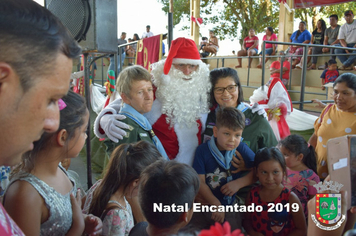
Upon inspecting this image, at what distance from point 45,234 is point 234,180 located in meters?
1.35

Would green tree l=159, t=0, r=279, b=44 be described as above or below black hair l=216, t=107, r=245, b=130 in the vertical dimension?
above

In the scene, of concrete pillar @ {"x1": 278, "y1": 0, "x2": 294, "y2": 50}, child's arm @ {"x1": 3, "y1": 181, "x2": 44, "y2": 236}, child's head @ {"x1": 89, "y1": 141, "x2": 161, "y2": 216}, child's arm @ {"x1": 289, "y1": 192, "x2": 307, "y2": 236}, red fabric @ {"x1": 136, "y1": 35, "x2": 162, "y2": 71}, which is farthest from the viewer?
concrete pillar @ {"x1": 278, "y1": 0, "x2": 294, "y2": 50}

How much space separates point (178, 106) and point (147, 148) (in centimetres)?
93

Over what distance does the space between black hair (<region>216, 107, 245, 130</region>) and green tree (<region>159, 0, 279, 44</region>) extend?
13948mm

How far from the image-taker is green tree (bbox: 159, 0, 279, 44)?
48.5ft

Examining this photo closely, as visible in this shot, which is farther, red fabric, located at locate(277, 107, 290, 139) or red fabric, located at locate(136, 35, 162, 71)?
red fabric, located at locate(136, 35, 162, 71)

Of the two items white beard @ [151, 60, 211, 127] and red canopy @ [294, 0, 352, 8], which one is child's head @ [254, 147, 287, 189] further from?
red canopy @ [294, 0, 352, 8]

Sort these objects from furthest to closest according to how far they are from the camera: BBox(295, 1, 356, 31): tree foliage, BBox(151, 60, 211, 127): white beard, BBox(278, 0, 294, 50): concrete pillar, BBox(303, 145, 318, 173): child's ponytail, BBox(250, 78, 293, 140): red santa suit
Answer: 1. BBox(295, 1, 356, 31): tree foliage
2. BBox(278, 0, 294, 50): concrete pillar
3. BBox(250, 78, 293, 140): red santa suit
4. BBox(303, 145, 318, 173): child's ponytail
5. BBox(151, 60, 211, 127): white beard

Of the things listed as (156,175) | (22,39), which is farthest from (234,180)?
(22,39)

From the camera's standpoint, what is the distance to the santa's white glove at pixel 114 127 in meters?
2.15

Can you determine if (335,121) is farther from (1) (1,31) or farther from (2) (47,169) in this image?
(1) (1,31)

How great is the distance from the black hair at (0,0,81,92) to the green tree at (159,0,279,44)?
15.5 meters

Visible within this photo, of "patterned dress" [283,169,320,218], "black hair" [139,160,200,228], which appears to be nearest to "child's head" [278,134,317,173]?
"patterned dress" [283,169,320,218]

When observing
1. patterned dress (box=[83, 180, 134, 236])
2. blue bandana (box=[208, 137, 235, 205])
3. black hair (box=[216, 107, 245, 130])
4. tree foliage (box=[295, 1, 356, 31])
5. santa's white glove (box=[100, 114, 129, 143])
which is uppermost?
tree foliage (box=[295, 1, 356, 31])
